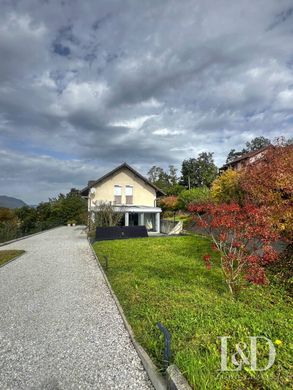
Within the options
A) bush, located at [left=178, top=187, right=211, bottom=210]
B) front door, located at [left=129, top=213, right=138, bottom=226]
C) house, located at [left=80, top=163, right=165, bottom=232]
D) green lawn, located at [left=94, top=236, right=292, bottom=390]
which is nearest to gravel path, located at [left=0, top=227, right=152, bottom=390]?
green lawn, located at [left=94, top=236, right=292, bottom=390]

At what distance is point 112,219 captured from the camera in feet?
79.7

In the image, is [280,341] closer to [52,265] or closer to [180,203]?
[52,265]

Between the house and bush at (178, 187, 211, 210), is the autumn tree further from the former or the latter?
bush at (178, 187, 211, 210)

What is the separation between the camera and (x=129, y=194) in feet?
106

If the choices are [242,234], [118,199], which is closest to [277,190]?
[242,234]

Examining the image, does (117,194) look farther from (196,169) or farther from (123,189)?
(196,169)

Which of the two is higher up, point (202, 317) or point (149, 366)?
point (202, 317)

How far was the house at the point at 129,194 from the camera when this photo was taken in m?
30.8

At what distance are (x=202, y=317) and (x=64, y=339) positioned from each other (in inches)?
106

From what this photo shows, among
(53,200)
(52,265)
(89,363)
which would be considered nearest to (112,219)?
(52,265)

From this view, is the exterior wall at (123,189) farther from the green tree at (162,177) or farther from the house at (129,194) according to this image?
the green tree at (162,177)

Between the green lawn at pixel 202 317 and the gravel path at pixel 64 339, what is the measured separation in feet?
1.53

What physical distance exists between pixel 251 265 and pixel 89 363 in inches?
172

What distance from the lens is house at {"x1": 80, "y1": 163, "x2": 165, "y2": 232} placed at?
30844 mm
